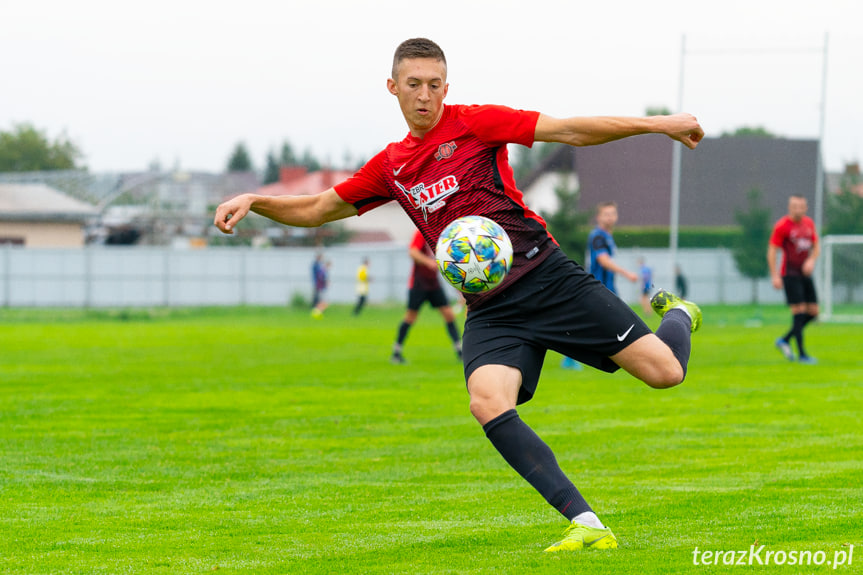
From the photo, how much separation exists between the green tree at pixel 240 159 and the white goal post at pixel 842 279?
10891 centimetres

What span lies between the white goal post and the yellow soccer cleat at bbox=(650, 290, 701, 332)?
82.7 ft

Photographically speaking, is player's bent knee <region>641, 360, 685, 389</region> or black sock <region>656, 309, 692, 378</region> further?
black sock <region>656, 309, 692, 378</region>

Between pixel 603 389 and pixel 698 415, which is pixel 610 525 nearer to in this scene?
pixel 698 415

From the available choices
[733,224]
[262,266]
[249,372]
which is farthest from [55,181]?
[249,372]

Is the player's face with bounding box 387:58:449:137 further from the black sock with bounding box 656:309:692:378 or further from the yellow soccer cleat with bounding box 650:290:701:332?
the yellow soccer cleat with bounding box 650:290:701:332

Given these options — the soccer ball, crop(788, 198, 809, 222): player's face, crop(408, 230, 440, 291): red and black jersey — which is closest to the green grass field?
the soccer ball

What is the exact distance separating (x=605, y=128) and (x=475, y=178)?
2.29 feet

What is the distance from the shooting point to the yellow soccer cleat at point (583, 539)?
16.2 feet

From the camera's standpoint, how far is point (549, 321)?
18.1 feet

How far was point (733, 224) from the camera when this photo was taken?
1171 inches

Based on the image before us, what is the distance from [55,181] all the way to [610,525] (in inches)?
2568

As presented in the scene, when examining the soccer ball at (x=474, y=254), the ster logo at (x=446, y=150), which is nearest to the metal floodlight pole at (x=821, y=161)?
the ster logo at (x=446, y=150)

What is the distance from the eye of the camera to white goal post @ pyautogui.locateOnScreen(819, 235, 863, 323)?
99.6ft

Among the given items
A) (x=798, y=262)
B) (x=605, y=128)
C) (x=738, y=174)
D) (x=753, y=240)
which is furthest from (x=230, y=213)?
(x=753, y=240)
